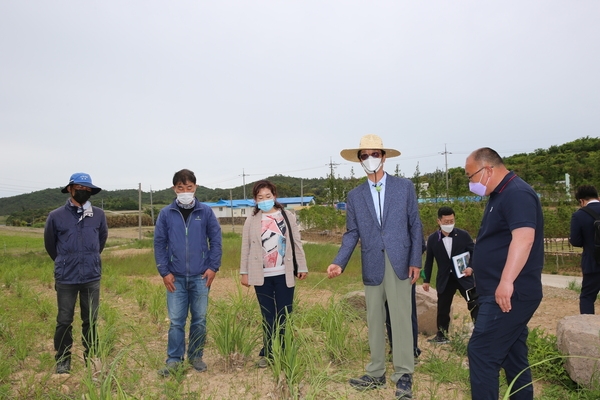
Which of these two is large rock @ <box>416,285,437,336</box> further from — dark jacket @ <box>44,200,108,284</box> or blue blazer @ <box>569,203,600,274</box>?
dark jacket @ <box>44,200,108,284</box>

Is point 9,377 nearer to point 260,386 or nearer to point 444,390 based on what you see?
point 260,386

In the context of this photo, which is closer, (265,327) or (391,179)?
(391,179)

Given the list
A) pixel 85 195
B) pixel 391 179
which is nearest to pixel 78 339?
pixel 85 195

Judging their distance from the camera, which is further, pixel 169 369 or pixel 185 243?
pixel 185 243

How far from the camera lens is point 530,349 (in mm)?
3873

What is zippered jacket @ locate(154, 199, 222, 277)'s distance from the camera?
3.58 metres

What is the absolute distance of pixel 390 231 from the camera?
314cm

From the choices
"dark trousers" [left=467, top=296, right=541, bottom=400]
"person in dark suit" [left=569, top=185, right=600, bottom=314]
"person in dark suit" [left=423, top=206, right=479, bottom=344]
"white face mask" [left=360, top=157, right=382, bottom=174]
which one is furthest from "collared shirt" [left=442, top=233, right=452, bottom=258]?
"dark trousers" [left=467, top=296, right=541, bottom=400]

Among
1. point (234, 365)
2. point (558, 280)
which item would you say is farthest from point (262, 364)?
point (558, 280)

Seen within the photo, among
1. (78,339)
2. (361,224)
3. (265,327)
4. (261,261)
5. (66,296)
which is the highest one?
(361,224)

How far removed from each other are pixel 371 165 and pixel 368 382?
1.51 metres

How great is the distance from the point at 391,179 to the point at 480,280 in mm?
1004

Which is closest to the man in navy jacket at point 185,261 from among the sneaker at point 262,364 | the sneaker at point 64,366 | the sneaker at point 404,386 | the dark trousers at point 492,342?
the sneaker at point 262,364

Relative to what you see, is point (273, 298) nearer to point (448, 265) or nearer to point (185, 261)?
point (185, 261)
